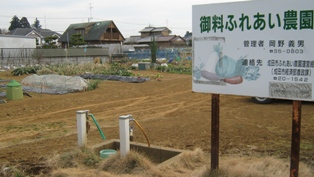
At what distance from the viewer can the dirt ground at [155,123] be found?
20.0 ft

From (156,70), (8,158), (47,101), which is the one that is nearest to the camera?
(8,158)

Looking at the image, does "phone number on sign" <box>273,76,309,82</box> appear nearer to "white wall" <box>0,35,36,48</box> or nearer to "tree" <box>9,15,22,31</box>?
"white wall" <box>0,35,36,48</box>

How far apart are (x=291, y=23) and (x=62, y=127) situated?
6389 millimetres

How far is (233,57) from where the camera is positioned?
3705 millimetres

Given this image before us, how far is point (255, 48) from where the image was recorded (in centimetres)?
354

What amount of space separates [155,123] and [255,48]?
5241mm

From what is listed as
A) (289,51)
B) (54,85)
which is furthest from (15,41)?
(289,51)

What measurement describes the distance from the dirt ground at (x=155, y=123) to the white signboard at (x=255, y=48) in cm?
233

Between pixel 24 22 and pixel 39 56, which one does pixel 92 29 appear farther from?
pixel 24 22

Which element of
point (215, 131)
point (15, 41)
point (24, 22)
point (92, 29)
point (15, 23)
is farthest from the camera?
point (24, 22)

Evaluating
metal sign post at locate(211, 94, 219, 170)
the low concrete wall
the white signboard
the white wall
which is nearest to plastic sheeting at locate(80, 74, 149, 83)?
the low concrete wall

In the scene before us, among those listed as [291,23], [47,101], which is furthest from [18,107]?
[291,23]

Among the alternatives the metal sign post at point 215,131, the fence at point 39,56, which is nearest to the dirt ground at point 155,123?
the metal sign post at point 215,131

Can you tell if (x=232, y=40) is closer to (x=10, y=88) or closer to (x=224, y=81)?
(x=224, y=81)
